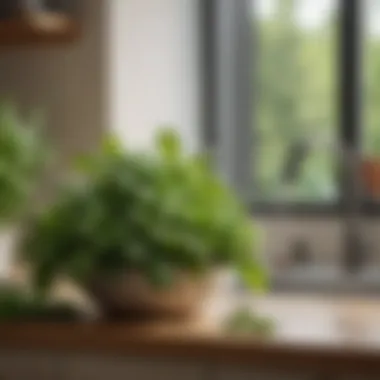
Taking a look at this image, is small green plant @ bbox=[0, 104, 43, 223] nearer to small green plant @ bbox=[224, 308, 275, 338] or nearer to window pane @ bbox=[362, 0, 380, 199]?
small green plant @ bbox=[224, 308, 275, 338]

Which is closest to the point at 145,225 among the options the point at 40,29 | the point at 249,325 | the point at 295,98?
the point at 249,325

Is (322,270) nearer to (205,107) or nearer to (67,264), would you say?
(205,107)

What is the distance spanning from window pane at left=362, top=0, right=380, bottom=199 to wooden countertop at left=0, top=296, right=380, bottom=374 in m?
0.48

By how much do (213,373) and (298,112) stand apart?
2.75ft

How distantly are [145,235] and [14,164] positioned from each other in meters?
0.28

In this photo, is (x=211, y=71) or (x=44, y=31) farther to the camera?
(x=211, y=71)

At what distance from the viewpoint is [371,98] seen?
214 cm

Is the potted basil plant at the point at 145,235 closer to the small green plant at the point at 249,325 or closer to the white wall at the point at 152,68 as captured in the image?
the small green plant at the point at 249,325

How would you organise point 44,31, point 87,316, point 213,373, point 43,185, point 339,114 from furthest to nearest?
point 339,114, point 43,185, point 44,31, point 87,316, point 213,373

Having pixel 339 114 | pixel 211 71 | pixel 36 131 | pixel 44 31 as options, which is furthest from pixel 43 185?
pixel 339 114

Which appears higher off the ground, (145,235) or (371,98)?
(371,98)

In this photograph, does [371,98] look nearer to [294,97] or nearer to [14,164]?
[294,97]

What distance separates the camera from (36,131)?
1965 mm

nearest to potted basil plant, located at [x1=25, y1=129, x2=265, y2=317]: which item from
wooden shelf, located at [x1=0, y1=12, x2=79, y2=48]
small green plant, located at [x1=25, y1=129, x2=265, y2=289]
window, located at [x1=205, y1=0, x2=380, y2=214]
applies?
small green plant, located at [x1=25, y1=129, x2=265, y2=289]
